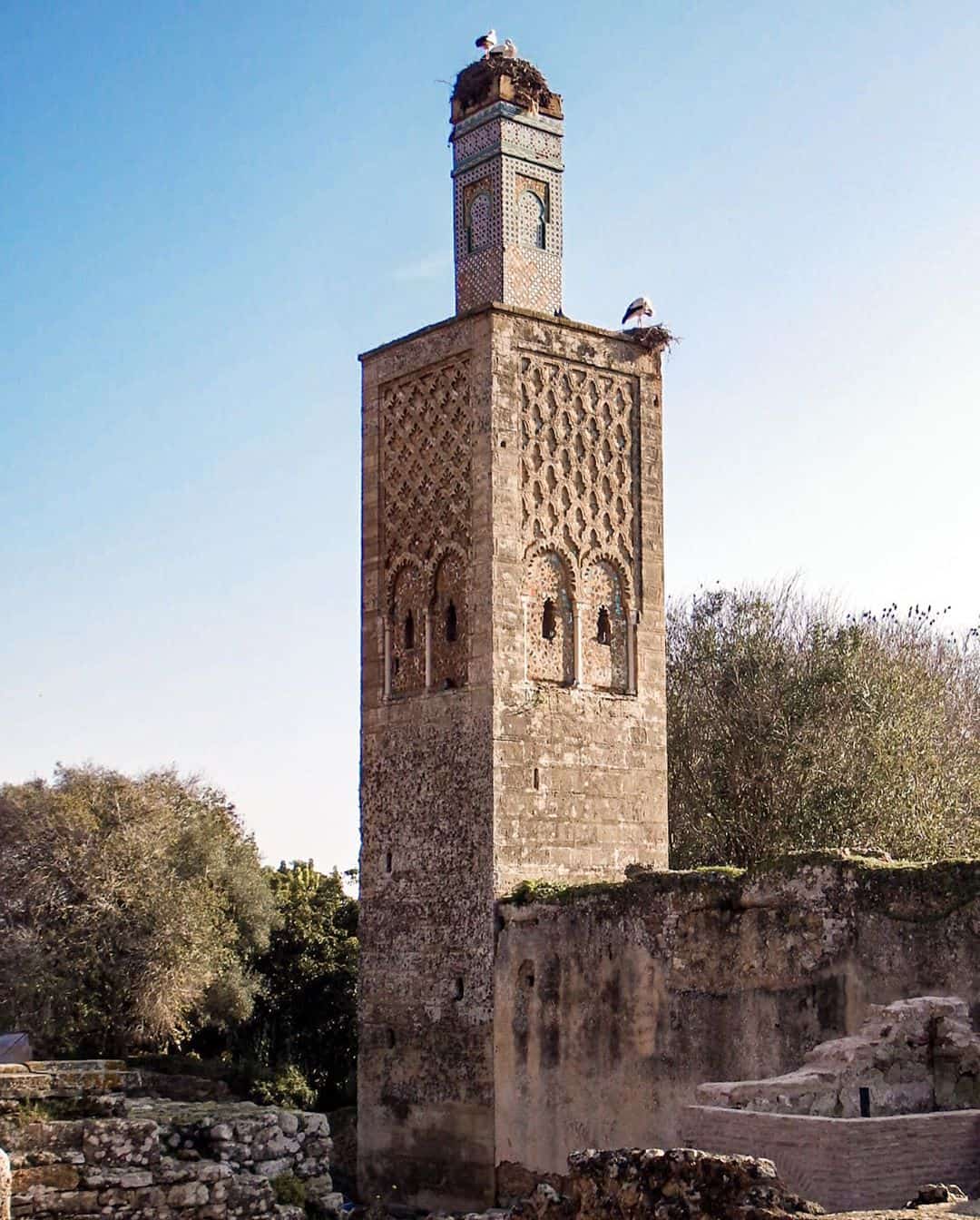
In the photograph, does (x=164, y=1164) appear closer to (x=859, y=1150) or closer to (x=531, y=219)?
(x=859, y=1150)

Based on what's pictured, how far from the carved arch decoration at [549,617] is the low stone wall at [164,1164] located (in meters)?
8.58

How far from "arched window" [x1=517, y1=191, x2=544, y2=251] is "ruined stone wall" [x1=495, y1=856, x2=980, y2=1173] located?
24.3ft

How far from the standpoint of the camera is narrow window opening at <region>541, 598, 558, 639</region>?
18391mm

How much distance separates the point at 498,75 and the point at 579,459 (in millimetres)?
4457

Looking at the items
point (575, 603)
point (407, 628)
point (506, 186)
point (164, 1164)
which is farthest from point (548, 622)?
point (164, 1164)

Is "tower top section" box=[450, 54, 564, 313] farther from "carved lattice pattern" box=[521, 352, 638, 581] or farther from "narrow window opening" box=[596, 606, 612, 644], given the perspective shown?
"narrow window opening" box=[596, 606, 612, 644]

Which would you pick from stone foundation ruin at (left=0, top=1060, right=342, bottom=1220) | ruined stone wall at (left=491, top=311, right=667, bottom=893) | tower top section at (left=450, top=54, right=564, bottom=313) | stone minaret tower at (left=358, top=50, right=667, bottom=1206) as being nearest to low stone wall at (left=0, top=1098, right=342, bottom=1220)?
stone foundation ruin at (left=0, top=1060, right=342, bottom=1220)

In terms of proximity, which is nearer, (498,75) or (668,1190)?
(668,1190)

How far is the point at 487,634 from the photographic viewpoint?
17891mm

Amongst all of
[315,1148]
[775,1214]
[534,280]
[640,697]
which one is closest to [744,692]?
[640,697]

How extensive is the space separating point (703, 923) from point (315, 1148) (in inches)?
225

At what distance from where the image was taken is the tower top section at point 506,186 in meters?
19.2

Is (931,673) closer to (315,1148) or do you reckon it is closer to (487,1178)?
(487,1178)

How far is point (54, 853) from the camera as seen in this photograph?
24.4 m
